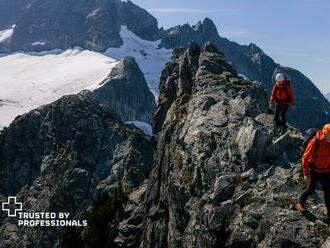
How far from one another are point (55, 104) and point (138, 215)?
51377mm

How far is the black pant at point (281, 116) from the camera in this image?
2950 centimetres

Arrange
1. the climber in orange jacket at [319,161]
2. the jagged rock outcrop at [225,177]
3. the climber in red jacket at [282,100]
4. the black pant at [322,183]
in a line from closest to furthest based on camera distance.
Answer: the climber in orange jacket at [319,161] < the black pant at [322,183] < the jagged rock outcrop at [225,177] < the climber in red jacket at [282,100]

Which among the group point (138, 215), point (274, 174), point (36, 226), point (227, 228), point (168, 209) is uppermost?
point (274, 174)

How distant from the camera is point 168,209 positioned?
117 ft

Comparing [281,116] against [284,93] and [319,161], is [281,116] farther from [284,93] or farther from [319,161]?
[319,161]

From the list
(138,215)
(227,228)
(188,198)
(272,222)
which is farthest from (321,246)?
(138,215)

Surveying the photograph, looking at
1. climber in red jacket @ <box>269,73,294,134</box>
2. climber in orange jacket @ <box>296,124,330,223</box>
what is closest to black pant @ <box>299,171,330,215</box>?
climber in orange jacket @ <box>296,124,330,223</box>

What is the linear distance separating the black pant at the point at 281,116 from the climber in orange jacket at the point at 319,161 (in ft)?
26.9

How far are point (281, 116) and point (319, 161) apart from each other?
9110 millimetres

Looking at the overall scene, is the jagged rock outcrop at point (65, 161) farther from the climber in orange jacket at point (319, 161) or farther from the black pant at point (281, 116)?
the climber in orange jacket at point (319, 161)

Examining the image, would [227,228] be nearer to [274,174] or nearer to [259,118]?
[274,174]

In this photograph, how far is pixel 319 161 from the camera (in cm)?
2083

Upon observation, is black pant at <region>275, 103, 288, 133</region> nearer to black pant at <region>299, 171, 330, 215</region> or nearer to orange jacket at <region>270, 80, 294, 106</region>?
orange jacket at <region>270, 80, 294, 106</region>

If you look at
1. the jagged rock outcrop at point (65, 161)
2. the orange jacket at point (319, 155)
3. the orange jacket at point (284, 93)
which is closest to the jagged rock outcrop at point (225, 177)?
the orange jacket at point (284, 93)
